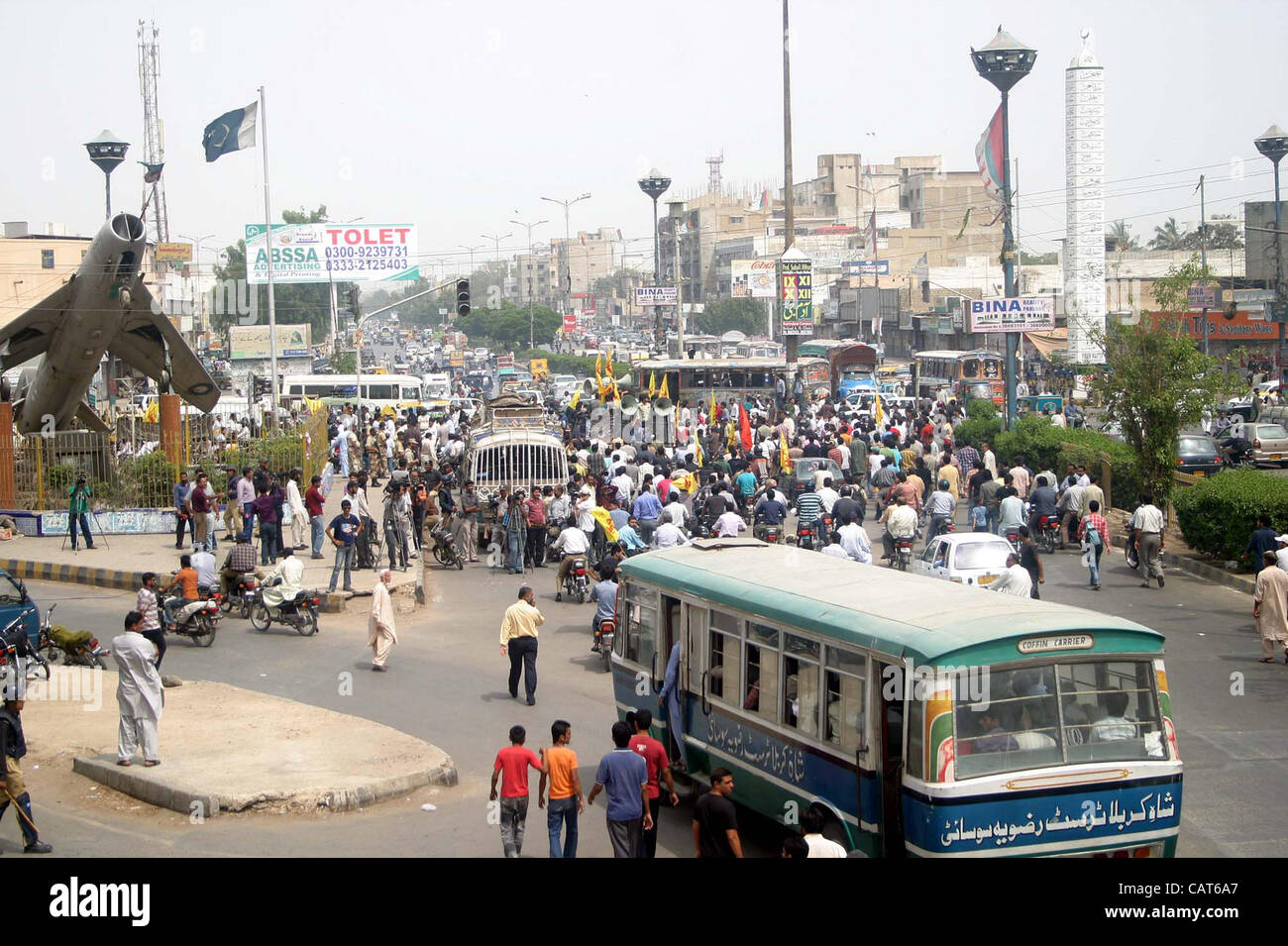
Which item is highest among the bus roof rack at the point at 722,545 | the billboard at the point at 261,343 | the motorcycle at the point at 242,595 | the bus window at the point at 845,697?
the billboard at the point at 261,343

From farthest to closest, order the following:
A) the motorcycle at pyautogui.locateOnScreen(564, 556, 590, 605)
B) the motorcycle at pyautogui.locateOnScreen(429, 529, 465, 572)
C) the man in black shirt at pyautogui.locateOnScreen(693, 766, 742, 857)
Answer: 1. the motorcycle at pyautogui.locateOnScreen(429, 529, 465, 572)
2. the motorcycle at pyautogui.locateOnScreen(564, 556, 590, 605)
3. the man in black shirt at pyautogui.locateOnScreen(693, 766, 742, 857)

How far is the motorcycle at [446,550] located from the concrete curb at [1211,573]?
1182 cm

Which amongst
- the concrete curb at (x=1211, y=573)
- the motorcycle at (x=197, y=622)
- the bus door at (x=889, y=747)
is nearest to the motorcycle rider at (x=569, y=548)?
the motorcycle at (x=197, y=622)

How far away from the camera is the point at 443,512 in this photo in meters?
24.3

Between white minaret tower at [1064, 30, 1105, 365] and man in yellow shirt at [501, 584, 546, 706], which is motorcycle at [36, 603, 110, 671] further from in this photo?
white minaret tower at [1064, 30, 1105, 365]

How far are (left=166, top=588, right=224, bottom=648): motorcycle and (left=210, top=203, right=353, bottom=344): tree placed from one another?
7790cm

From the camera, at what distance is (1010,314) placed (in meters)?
31.2

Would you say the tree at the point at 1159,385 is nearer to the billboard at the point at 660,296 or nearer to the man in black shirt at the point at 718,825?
the man in black shirt at the point at 718,825

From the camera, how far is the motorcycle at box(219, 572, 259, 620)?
727 inches

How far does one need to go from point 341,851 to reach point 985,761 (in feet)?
15.5

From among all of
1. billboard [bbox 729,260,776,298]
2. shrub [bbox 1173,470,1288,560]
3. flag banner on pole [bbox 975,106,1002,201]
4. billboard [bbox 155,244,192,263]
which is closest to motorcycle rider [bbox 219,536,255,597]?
shrub [bbox 1173,470,1288,560]

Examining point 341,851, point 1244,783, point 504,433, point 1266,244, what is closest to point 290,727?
point 341,851

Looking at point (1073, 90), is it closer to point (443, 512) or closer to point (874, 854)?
point (443, 512)

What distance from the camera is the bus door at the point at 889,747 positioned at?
818 centimetres
